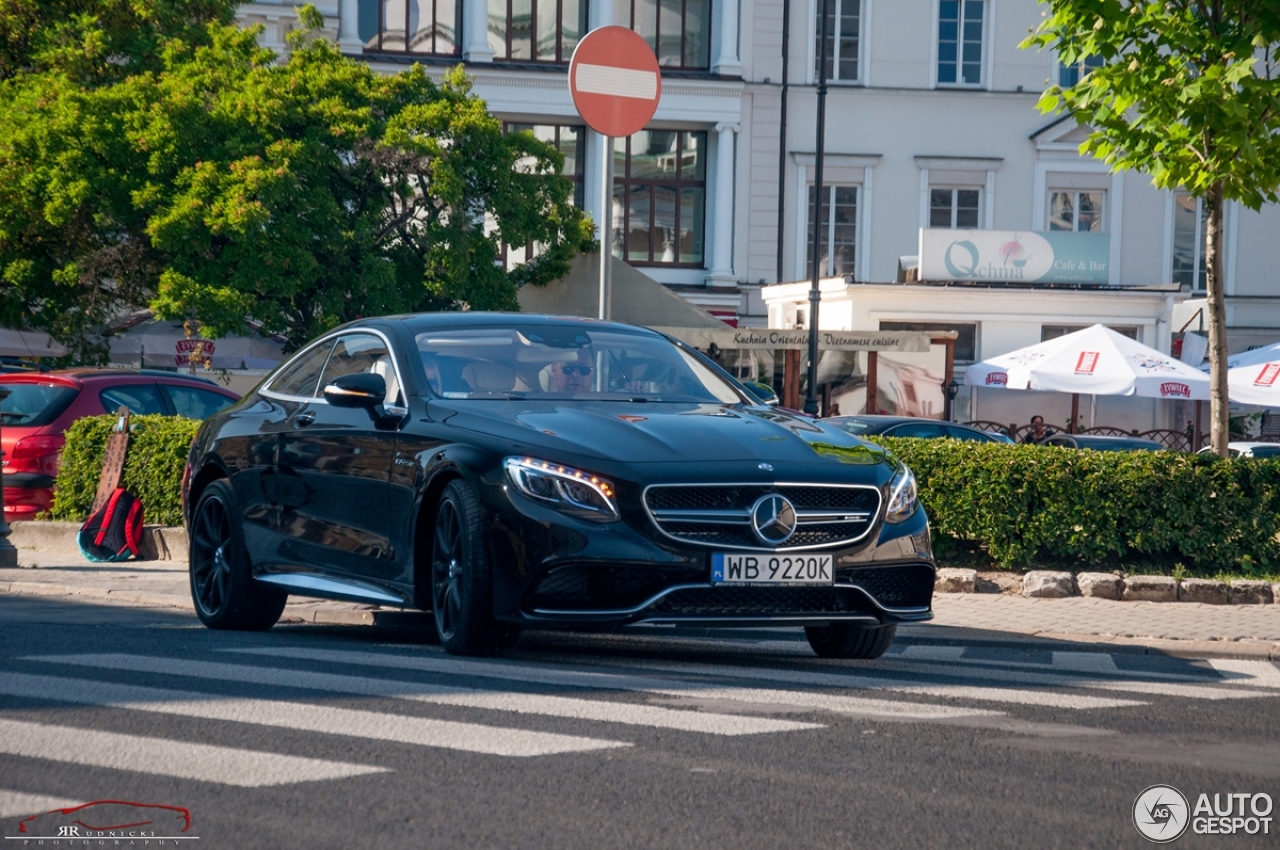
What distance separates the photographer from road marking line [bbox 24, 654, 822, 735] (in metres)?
6.12

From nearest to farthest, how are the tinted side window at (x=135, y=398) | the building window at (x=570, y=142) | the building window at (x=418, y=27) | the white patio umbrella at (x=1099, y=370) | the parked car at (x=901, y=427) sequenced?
1. the tinted side window at (x=135, y=398)
2. the parked car at (x=901, y=427)
3. the white patio umbrella at (x=1099, y=370)
4. the building window at (x=418, y=27)
5. the building window at (x=570, y=142)

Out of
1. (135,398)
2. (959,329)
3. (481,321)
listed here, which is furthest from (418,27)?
(481,321)

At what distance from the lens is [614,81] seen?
1210cm

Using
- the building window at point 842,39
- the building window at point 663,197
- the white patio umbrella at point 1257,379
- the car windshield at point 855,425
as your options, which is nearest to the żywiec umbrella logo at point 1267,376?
the white patio umbrella at point 1257,379

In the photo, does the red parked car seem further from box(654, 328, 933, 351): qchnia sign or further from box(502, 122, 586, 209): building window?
box(502, 122, 586, 209): building window

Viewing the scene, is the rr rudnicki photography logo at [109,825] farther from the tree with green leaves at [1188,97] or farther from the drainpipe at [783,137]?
the drainpipe at [783,137]

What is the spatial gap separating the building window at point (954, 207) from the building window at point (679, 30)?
690cm

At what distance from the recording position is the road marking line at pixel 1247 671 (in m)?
8.38

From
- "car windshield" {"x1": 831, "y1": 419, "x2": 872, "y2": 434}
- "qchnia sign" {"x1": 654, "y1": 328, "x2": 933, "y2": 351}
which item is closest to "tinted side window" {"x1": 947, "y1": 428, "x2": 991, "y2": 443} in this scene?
"car windshield" {"x1": 831, "y1": 419, "x2": 872, "y2": 434}

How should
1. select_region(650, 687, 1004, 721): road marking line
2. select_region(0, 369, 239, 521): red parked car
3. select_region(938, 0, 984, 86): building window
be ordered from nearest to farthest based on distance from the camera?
select_region(650, 687, 1004, 721): road marking line
select_region(0, 369, 239, 521): red parked car
select_region(938, 0, 984, 86): building window

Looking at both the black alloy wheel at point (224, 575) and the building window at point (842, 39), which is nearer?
the black alloy wheel at point (224, 575)

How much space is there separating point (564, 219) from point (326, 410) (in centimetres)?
2206

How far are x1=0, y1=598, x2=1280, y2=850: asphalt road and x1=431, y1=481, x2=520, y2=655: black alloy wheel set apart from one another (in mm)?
126

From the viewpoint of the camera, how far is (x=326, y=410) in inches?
362
